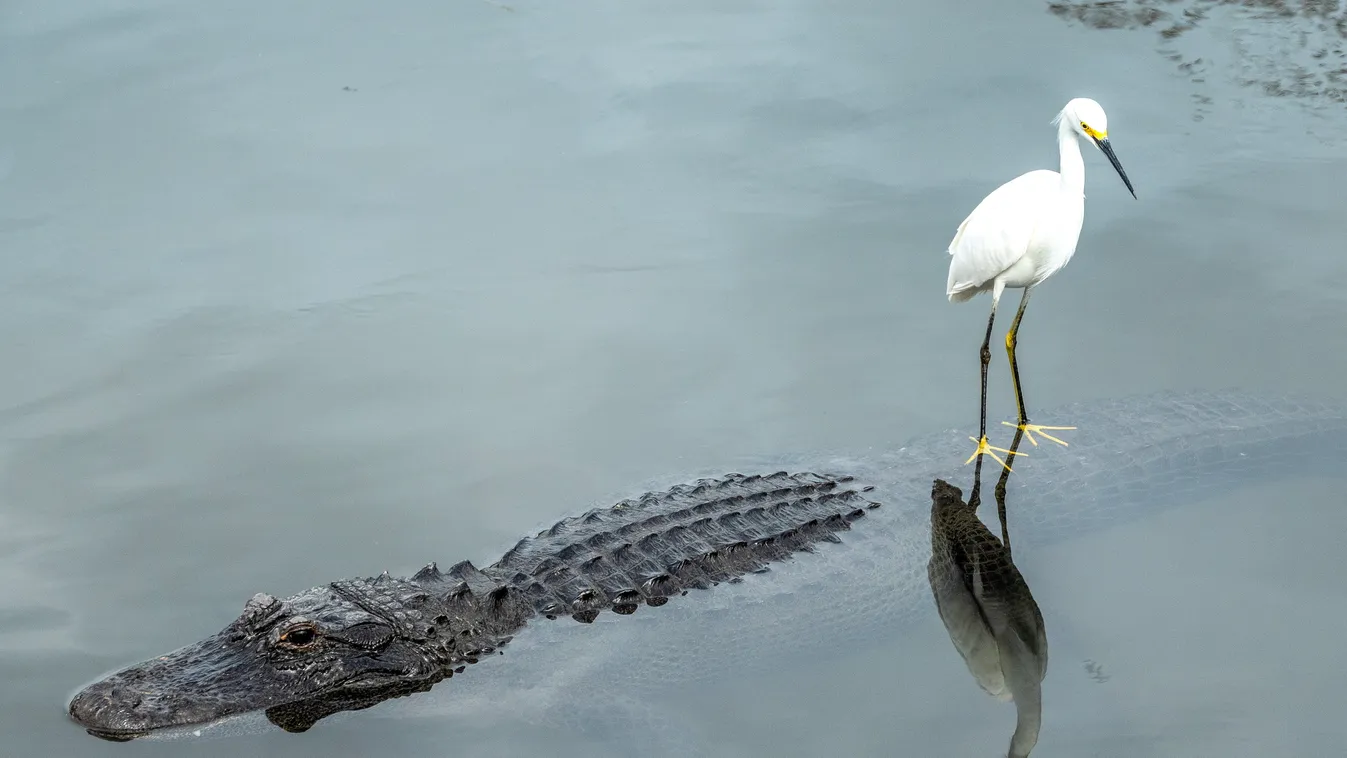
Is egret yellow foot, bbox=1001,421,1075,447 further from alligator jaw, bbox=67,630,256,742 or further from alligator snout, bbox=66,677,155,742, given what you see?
alligator snout, bbox=66,677,155,742

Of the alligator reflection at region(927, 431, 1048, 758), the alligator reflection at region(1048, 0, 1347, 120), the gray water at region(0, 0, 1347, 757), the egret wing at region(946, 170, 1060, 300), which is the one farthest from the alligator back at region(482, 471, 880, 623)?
the alligator reflection at region(1048, 0, 1347, 120)

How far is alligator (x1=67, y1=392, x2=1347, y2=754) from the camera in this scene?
4.89 meters

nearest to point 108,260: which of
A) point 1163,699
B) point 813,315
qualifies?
point 813,315

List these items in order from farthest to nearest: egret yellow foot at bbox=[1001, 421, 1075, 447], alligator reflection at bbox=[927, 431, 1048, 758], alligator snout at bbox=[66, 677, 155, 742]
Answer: egret yellow foot at bbox=[1001, 421, 1075, 447] < alligator reflection at bbox=[927, 431, 1048, 758] < alligator snout at bbox=[66, 677, 155, 742]

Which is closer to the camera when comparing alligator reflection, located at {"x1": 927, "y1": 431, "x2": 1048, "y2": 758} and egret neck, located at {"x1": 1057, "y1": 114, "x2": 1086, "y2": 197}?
alligator reflection, located at {"x1": 927, "y1": 431, "x2": 1048, "y2": 758}

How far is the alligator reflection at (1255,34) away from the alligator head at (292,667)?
7.15 metres

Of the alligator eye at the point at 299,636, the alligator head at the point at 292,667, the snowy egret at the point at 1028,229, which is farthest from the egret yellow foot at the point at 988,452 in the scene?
the alligator eye at the point at 299,636

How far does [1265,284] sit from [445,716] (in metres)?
5.51

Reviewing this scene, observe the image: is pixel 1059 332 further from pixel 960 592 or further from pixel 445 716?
pixel 445 716

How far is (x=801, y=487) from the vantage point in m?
5.84

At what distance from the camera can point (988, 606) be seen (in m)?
5.44

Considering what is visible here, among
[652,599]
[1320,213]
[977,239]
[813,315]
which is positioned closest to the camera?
[652,599]

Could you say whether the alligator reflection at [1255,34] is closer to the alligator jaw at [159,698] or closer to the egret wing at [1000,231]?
the egret wing at [1000,231]

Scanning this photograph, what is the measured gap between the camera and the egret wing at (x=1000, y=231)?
620cm
